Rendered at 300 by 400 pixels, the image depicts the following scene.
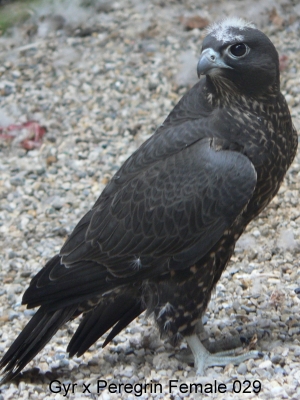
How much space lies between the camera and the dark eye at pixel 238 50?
11.1 ft

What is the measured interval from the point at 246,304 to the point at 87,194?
1.65 m

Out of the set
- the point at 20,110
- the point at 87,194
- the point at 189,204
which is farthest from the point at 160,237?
the point at 20,110

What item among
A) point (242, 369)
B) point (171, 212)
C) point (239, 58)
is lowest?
point (242, 369)

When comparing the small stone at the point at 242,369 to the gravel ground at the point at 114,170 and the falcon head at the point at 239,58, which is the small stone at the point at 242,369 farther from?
the falcon head at the point at 239,58

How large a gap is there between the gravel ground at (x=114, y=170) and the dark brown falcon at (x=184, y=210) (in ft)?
0.73

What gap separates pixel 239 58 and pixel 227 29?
159 mm

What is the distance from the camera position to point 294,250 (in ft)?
14.5

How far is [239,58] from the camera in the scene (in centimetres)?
339

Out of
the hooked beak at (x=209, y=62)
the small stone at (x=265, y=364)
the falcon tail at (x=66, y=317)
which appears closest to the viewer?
the hooked beak at (x=209, y=62)

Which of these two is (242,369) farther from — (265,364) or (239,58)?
(239,58)

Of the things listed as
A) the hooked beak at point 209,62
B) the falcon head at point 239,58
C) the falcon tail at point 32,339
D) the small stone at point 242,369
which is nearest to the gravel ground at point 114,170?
the small stone at point 242,369

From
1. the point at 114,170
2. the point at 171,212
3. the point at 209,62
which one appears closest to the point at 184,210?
the point at 171,212

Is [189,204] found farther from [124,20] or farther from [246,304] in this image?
[124,20]

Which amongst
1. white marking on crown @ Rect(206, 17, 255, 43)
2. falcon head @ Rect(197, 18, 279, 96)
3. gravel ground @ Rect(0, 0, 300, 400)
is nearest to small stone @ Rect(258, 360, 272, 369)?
gravel ground @ Rect(0, 0, 300, 400)
